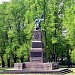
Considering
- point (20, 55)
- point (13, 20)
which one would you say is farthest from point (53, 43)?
point (13, 20)

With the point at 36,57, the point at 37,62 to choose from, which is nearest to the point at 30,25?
the point at 36,57

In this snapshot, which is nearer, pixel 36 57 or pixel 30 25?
pixel 36 57

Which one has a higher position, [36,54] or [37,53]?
[37,53]

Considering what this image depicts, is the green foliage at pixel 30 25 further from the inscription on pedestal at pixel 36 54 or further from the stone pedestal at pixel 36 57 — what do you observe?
the inscription on pedestal at pixel 36 54

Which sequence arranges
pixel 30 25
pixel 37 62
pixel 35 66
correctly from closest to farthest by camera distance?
pixel 35 66 < pixel 37 62 < pixel 30 25

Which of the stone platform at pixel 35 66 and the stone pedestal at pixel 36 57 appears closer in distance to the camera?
the stone platform at pixel 35 66

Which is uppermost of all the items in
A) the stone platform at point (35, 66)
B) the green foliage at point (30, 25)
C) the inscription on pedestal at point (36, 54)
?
the green foliage at point (30, 25)

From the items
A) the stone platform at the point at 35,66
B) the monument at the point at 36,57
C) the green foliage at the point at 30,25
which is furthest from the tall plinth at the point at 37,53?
the green foliage at the point at 30,25

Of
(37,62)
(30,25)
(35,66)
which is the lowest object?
(35,66)

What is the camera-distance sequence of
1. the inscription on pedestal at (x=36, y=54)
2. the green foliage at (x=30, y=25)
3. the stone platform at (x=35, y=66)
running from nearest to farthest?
the stone platform at (x=35, y=66) < the inscription on pedestal at (x=36, y=54) < the green foliage at (x=30, y=25)

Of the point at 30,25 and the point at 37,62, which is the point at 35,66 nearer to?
the point at 37,62

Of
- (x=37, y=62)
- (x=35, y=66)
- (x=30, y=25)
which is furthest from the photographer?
(x=30, y=25)

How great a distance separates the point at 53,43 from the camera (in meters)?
47.4

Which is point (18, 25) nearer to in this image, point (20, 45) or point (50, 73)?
point (20, 45)
